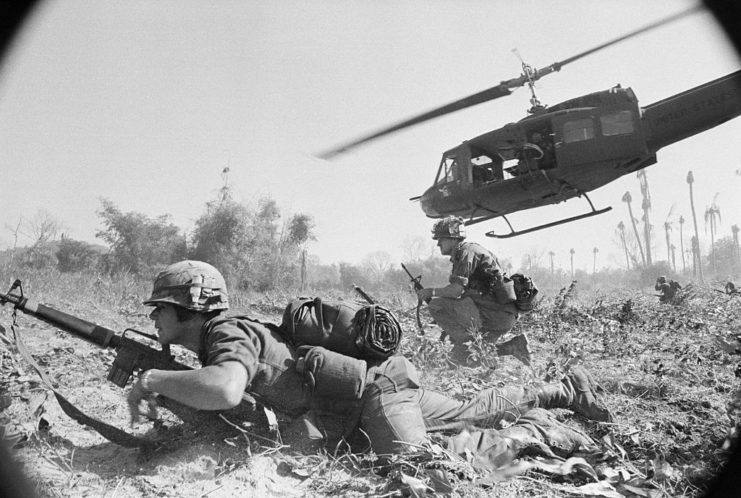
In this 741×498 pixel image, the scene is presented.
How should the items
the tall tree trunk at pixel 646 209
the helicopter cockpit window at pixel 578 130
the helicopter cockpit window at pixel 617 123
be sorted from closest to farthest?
the helicopter cockpit window at pixel 617 123
the helicopter cockpit window at pixel 578 130
the tall tree trunk at pixel 646 209

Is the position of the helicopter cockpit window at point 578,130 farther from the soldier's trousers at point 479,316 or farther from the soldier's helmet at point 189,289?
the soldier's helmet at point 189,289

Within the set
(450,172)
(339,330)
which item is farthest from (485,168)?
(339,330)

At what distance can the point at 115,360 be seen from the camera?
9.44 ft

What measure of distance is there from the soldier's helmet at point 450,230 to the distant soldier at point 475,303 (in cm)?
16

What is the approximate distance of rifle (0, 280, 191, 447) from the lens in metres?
2.66

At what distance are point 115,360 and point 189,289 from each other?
0.65 m

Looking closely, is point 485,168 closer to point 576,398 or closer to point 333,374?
point 576,398

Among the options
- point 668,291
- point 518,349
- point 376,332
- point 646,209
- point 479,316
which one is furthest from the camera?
point 646,209

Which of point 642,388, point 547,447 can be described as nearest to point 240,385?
point 547,447

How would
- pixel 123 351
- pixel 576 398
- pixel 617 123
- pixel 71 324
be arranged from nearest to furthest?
1. pixel 123 351
2. pixel 71 324
3. pixel 576 398
4. pixel 617 123

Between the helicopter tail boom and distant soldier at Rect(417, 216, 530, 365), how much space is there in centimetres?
541

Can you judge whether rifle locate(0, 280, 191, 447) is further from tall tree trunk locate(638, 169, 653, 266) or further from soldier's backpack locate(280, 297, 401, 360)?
tall tree trunk locate(638, 169, 653, 266)

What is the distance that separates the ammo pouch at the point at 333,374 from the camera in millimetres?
2574

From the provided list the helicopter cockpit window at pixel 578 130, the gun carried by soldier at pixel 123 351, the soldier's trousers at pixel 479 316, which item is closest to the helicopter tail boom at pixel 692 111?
the helicopter cockpit window at pixel 578 130
